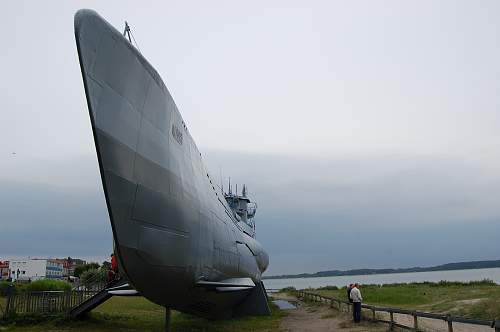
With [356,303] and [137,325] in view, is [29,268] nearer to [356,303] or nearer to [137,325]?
[137,325]

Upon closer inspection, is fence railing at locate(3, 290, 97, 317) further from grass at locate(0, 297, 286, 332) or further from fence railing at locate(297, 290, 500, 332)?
fence railing at locate(297, 290, 500, 332)

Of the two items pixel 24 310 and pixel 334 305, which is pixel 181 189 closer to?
pixel 24 310

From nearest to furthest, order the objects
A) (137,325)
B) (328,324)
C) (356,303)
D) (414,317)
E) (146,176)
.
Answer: (146,176) < (414,317) < (356,303) < (137,325) < (328,324)

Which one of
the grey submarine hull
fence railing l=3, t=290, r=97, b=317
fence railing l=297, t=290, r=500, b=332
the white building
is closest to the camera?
the grey submarine hull

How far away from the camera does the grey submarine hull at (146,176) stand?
7.23 m

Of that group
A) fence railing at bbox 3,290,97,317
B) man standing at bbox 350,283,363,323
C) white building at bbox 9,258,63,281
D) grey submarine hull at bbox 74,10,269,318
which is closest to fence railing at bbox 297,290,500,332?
man standing at bbox 350,283,363,323

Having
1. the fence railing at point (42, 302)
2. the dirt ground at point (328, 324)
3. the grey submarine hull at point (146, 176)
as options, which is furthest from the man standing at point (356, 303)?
the fence railing at point (42, 302)

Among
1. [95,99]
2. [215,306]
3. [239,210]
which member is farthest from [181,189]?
[239,210]

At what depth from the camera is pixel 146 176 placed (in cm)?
832

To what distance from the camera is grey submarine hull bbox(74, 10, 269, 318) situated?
723cm

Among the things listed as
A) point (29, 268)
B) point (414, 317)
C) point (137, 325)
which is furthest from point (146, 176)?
point (29, 268)

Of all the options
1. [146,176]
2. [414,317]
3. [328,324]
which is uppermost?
[146,176]

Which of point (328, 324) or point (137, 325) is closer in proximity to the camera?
point (137, 325)

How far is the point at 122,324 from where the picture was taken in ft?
55.3
